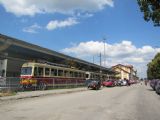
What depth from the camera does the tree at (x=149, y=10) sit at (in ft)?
82.1

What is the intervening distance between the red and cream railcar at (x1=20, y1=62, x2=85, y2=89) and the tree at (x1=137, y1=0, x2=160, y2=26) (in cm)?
1518

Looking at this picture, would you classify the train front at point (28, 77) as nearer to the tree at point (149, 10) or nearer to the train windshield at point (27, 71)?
the train windshield at point (27, 71)

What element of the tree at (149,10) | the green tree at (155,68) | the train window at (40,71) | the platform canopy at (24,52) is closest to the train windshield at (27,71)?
the train window at (40,71)

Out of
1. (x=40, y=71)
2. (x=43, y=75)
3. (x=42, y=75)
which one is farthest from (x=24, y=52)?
(x=40, y=71)

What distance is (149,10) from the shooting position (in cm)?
2712

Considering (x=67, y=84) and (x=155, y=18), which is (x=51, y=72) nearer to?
(x=67, y=84)

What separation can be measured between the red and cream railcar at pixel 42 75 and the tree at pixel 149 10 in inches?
598

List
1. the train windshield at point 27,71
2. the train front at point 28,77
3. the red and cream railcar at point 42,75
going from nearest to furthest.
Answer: the train front at point 28,77 → the red and cream railcar at point 42,75 → the train windshield at point 27,71

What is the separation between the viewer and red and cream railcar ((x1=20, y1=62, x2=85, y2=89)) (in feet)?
123

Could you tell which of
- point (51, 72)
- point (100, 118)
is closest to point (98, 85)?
point (51, 72)

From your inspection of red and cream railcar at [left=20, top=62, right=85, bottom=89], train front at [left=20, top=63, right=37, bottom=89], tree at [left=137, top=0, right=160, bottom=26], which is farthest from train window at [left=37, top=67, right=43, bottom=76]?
tree at [left=137, top=0, right=160, bottom=26]

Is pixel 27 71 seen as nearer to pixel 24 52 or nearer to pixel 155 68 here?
pixel 24 52

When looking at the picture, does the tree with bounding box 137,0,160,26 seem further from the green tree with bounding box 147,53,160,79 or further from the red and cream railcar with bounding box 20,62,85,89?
the green tree with bounding box 147,53,160,79

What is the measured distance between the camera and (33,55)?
6184cm
